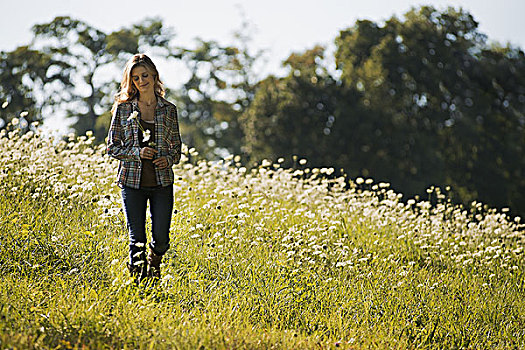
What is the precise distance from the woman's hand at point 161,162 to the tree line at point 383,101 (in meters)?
16.7

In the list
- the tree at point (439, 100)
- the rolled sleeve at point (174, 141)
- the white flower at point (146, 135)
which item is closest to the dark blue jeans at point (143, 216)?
the rolled sleeve at point (174, 141)

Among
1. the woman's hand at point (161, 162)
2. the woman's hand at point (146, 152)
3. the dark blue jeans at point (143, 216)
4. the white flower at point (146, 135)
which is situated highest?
the white flower at point (146, 135)

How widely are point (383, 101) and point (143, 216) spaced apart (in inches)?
772

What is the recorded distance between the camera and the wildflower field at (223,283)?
373 cm

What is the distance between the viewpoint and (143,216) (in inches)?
180

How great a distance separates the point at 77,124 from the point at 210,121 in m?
7.28

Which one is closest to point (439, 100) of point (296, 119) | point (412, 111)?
point (412, 111)

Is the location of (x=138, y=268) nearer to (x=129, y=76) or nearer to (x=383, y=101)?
(x=129, y=76)

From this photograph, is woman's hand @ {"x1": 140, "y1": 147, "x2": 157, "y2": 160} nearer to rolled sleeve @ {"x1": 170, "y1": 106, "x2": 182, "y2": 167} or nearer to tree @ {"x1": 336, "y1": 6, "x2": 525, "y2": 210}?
rolled sleeve @ {"x1": 170, "y1": 106, "x2": 182, "y2": 167}

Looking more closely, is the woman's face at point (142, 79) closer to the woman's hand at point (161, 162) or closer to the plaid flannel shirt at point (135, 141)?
the plaid flannel shirt at point (135, 141)

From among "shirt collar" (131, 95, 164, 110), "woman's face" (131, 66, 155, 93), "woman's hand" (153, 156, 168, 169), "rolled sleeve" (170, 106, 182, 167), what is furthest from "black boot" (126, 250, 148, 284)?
"woman's face" (131, 66, 155, 93)

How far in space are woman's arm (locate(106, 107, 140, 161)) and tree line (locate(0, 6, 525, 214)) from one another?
16.6 metres

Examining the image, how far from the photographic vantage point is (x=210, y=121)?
2927 centimetres

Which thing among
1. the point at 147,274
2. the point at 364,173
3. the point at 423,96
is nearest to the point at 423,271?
the point at 147,274
